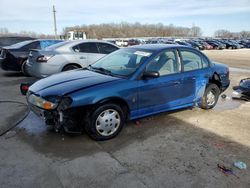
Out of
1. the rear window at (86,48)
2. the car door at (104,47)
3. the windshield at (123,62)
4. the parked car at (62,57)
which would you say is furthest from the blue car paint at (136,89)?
the car door at (104,47)

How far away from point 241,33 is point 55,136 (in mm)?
144408

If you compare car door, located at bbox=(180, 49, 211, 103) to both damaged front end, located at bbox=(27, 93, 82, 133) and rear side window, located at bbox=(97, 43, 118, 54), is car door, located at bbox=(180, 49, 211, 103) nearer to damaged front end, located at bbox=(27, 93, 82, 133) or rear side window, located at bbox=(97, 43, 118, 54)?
damaged front end, located at bbox=(27, 93, 82, 133)

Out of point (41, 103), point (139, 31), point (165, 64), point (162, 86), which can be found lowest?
point (41, 103)

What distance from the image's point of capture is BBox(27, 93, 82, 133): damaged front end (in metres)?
3.52

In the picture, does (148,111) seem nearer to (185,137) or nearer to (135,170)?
(185,137)

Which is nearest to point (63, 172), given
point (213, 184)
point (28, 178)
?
point (28, 178)

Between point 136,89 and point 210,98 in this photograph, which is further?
point 210,98

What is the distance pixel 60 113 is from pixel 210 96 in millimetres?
3550

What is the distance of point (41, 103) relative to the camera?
12.2 feet

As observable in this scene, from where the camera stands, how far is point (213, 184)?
2787mm

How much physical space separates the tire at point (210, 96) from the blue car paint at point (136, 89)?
0.81 ft

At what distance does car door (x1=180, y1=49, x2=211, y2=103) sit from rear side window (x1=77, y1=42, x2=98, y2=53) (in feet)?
12.5

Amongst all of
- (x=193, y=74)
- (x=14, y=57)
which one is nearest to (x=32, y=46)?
(x=14, y=57)

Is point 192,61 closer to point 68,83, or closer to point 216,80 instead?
point 216,80
